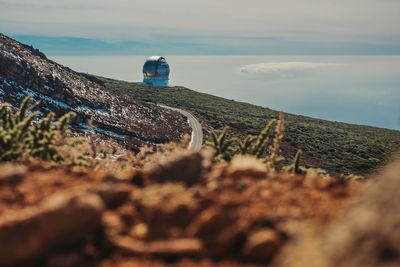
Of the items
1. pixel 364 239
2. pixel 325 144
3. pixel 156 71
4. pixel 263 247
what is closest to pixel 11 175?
pixel 263 247

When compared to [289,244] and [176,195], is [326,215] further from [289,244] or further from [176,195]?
[176,195]

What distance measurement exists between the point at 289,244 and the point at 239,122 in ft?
251

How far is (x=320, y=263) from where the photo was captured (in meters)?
4.34

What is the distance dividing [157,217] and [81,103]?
5455cm

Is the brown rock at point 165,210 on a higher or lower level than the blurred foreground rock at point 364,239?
lower

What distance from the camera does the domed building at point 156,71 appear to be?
127750 mm

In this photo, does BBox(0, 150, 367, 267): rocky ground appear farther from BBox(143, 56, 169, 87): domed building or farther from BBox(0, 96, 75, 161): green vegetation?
BBox(143, 56, 169, 87): domed building

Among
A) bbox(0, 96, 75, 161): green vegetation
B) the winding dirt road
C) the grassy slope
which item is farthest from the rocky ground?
the grassy slope

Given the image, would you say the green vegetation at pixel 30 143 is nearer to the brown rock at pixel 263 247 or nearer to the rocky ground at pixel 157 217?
the rocky ground at pixel 157 217

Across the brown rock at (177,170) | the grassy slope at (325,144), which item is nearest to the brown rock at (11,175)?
the brown rock at (177,170)

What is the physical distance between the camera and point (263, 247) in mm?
5602


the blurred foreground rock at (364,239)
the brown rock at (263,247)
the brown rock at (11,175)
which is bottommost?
the brown rock at (263,247)

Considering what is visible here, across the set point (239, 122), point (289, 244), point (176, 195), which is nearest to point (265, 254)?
point (289, 244)

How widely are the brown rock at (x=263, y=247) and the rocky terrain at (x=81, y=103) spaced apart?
4339 cm
